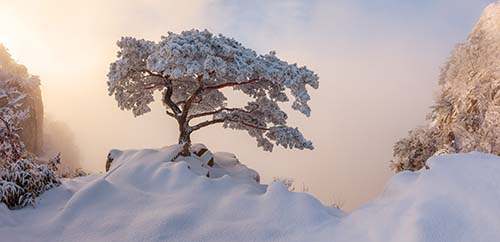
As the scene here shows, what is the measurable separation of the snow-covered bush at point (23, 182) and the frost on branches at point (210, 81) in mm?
3788

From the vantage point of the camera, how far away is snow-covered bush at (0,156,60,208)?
686cm

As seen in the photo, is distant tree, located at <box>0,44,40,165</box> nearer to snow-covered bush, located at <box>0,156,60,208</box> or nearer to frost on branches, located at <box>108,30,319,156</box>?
frost on branches, located at <box>108,30,319,156</box>

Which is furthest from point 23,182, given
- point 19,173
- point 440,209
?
point 440,209

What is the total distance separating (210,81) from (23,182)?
6.16 m

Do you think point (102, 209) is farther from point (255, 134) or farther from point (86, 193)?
point (255, 134)

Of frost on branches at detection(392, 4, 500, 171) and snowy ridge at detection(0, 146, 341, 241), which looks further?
frost on branches at detection(392, 4, 500, 171)

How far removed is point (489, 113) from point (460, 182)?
24.1ft

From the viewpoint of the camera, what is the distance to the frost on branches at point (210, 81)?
34.2 ft

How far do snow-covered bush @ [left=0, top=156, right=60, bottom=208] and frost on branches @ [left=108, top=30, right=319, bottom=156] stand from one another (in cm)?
379

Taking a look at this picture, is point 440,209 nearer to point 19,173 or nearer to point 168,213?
point 168,213

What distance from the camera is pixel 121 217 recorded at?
243 inches

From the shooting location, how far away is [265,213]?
19.7 feet

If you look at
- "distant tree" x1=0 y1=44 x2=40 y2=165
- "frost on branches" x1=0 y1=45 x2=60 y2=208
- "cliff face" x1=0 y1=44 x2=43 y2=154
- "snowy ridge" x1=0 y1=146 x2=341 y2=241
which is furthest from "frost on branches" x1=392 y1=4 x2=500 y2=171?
"cliff face" x1=0 y1=44 x2=43 y2=154

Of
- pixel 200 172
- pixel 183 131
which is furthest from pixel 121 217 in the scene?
pixel 183 131
